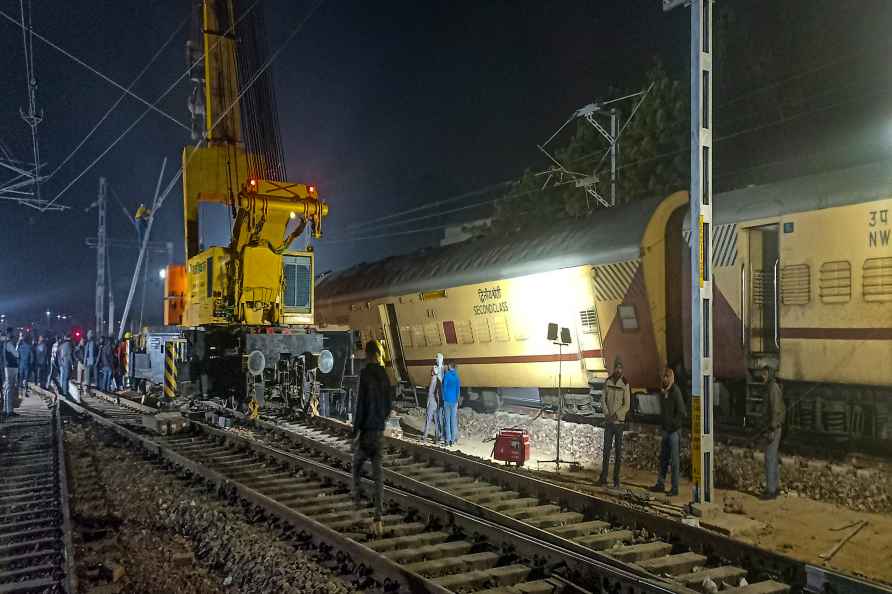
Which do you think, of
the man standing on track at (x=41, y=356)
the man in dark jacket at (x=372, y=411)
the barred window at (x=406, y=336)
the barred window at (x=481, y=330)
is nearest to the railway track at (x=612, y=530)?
the man in dark jacket at (x=372, y=411)

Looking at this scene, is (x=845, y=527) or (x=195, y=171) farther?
(x=195, y=171)

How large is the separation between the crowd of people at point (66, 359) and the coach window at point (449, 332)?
875 centimetres

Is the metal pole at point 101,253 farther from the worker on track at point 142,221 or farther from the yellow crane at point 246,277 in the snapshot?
the yellow crane at point 246,277

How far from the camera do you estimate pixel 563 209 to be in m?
28.4

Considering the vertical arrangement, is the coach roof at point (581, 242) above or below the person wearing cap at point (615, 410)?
above

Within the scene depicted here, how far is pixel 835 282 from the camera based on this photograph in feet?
31.3

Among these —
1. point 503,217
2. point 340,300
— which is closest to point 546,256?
point 340,300

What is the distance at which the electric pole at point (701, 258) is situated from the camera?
788cm

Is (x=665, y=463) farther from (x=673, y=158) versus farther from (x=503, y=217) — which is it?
(x=503, y=217)

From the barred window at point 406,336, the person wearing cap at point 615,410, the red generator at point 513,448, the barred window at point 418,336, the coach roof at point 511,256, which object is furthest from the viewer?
the barred window at point 406,336

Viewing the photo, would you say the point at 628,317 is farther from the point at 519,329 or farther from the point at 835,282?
the point at 835,282

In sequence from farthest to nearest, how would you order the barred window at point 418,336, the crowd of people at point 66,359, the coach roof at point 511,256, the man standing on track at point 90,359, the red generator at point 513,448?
the man standing on track at point 90,359
the crowd of people at point 66,359
the barred window at point 418,336
the coach roof at point 511,256
the red generator at point 513,448

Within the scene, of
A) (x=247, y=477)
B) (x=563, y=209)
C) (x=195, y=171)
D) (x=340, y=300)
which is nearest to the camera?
(x=247, y=477)

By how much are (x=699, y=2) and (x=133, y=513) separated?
8424 millimetres
